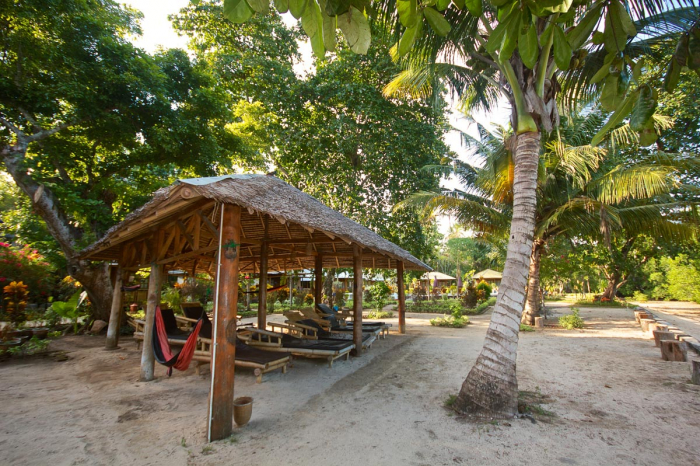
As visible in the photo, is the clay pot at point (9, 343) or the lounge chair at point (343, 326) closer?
the clay pot at point (9, 343)

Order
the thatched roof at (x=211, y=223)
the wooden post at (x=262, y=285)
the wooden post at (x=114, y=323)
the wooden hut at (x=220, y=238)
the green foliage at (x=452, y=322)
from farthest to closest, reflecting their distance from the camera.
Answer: the green foliage at (x=452, y=322)
the wooden post at (x=262, y=285)
the wooden post at (x=114, y=323)
the thatched roof at (x=211, y=223)
the wooden hut at (x=220, y=238)

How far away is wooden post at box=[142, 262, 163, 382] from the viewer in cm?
527

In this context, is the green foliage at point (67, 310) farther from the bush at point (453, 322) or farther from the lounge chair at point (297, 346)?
the bush at point (453, 322)

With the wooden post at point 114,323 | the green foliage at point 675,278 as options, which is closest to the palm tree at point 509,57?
the wooden post at point 114,323

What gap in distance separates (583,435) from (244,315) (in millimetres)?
13595

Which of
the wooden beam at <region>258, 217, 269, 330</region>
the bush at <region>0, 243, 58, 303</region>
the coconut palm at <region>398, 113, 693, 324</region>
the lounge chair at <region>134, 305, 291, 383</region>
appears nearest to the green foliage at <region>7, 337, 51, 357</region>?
the lounge chair at <region>134, 305, 291, 383</region>

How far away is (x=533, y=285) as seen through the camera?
1125cm

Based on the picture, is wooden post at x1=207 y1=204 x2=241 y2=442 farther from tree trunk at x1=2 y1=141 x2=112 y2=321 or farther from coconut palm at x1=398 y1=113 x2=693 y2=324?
coconut palm at x1=398 y1=113 x2=693 y2=324

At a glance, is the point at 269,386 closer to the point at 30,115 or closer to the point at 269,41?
the point at 30,115

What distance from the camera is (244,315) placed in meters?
14.8

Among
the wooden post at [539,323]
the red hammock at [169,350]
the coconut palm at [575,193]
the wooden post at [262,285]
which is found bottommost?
the wooden post at [539,323]

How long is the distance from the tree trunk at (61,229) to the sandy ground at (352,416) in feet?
9.97

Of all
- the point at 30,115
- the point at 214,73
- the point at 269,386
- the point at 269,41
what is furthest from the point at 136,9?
the point at 269,386

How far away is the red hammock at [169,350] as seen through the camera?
424cm
